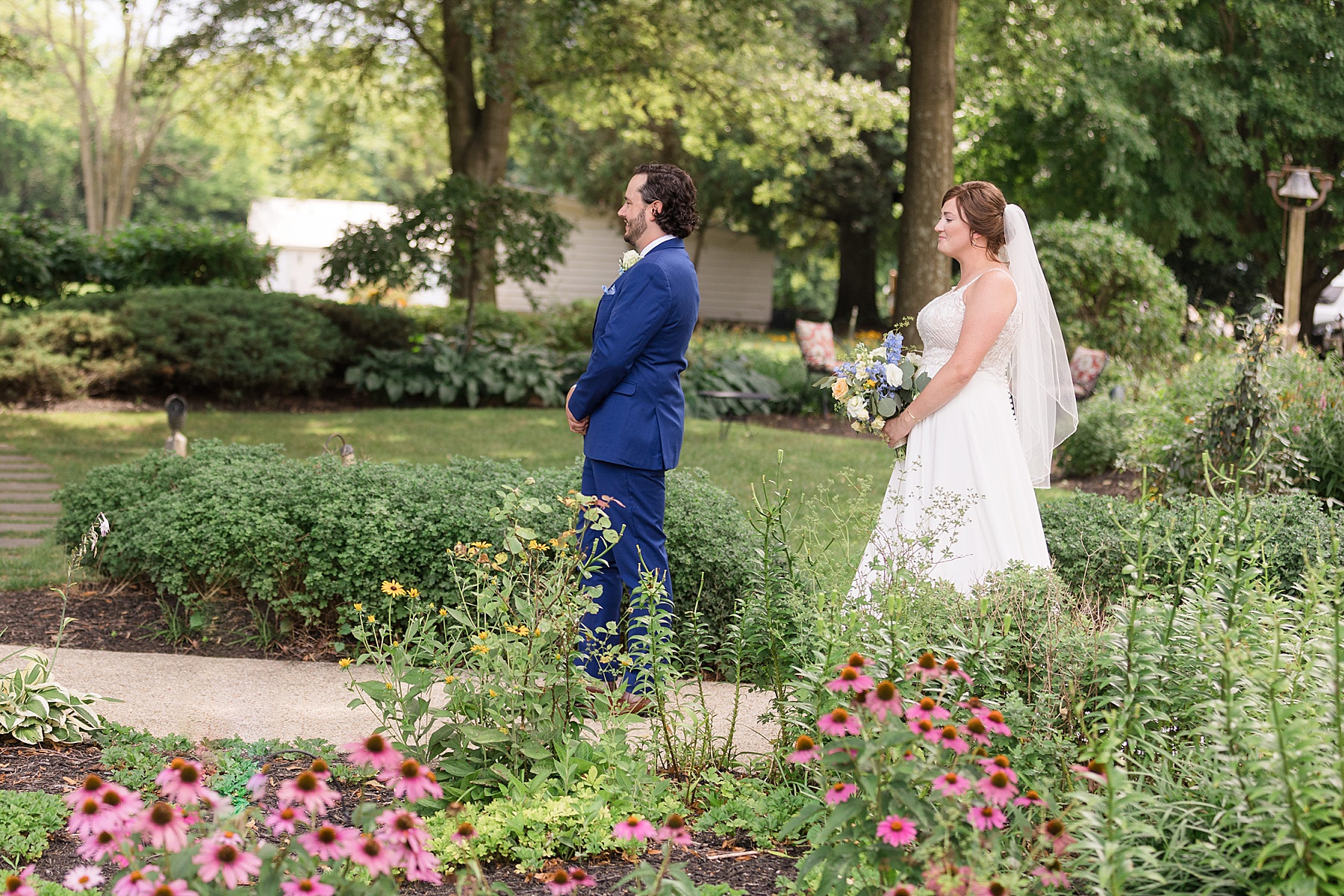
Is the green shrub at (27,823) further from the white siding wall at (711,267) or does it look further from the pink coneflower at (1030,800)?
the white siding wall at (711,267)

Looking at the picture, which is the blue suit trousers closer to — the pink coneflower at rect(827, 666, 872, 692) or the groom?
the groom

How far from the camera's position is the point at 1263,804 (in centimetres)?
230

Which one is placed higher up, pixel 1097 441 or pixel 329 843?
pixel 1097 441

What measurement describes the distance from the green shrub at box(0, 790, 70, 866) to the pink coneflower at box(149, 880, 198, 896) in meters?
1.06

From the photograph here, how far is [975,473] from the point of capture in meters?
4.48

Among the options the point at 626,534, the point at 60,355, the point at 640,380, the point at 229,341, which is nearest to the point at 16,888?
the point at 626,534

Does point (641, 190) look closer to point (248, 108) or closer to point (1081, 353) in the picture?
point (1081, 353)

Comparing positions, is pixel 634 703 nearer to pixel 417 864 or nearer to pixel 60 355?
pixel 417 864

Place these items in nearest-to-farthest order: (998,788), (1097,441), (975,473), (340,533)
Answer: (998,788) → (975,473) → (340,533) → (1097,441)

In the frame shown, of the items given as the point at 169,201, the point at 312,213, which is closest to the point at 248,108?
the point at 312,213

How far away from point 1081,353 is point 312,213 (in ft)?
131

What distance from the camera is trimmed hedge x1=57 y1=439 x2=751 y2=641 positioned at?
16.3ft

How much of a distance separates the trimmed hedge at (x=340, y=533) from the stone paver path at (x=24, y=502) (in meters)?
1.72

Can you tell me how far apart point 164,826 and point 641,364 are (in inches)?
101
